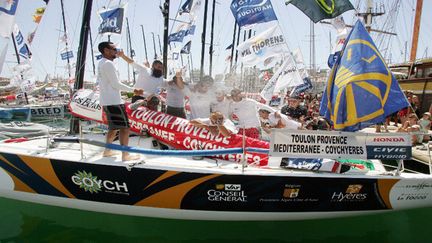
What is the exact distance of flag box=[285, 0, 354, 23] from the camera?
445 centimetres

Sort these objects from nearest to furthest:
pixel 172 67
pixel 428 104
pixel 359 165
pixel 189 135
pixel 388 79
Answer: pixel 388 79
pixel 359 165
pixel 189 135
pixel 428 104
pixel 172 67

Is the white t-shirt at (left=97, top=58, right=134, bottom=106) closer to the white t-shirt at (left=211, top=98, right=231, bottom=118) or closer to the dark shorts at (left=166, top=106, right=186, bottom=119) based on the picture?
the dark shorts at (left=166, top=106, right=186, bottom=119)

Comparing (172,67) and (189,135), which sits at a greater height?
(172,67)

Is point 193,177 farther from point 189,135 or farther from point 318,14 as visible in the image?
point 318,14

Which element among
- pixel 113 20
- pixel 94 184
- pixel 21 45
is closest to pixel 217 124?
pixel 94 184

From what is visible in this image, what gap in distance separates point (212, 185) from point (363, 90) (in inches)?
81.7

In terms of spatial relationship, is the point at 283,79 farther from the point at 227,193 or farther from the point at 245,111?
the point at 227,193

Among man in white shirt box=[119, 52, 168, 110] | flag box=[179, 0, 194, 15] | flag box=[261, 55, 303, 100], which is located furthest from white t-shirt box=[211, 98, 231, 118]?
flag box=[179, 0, 194, 15]

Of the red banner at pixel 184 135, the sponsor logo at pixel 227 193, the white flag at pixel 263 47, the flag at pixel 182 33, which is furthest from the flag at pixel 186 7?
the sponsor logo at pixel 227 193

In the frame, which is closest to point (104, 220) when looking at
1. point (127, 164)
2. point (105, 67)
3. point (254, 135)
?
point (127, 164)

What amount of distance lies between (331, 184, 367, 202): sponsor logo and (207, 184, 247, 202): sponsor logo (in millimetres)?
1123

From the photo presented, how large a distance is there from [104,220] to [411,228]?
14.3ft

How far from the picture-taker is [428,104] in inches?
571

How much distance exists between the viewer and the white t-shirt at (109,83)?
3990 mm
